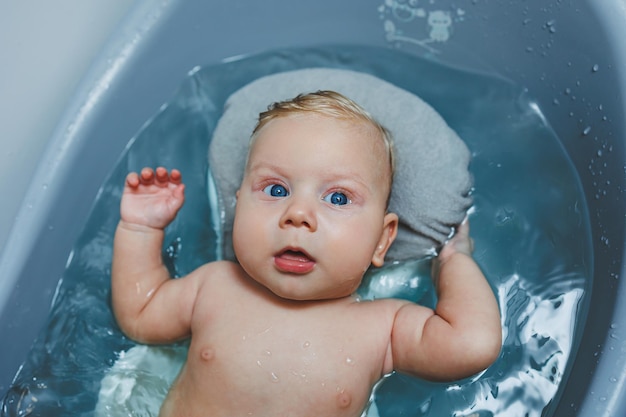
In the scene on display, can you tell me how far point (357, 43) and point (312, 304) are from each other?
2.07 feet

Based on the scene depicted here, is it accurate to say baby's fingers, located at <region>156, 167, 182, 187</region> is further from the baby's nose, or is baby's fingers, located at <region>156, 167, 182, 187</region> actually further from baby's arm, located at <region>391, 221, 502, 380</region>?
baby's arm, located at <region>391, 221, 502, 380</region>

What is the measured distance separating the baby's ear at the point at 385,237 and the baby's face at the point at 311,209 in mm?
45

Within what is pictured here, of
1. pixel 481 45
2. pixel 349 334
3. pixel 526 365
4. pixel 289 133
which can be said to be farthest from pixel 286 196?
pixel 481 45

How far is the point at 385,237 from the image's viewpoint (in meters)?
1.28

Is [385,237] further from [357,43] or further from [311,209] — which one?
[357,43]

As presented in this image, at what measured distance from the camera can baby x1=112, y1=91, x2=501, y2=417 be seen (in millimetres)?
1150

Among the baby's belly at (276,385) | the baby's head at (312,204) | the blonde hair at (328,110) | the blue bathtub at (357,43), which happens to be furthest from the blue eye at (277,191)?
the blue bathtub at (357,43)

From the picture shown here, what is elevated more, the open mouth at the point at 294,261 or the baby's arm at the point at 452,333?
the open mouth at the point at 294,261

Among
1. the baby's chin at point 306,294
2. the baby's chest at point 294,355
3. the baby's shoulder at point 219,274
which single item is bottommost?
the baby's chest at point 294,355

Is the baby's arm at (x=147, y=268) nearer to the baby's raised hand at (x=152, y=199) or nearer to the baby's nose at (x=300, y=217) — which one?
the baby's raised hand at (x=152, y=199)

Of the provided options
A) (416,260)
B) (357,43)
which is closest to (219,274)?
(416,260)

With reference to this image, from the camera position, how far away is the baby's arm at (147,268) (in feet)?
4.20

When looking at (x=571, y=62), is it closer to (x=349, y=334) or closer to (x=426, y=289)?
(x=426, y=289)

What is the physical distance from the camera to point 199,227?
1471 mm
